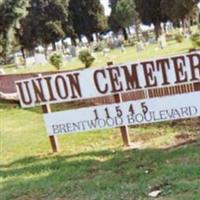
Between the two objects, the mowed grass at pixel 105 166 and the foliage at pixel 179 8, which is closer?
the mowed grass at pixel 105 166

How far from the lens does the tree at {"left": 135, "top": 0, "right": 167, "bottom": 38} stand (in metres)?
72.3

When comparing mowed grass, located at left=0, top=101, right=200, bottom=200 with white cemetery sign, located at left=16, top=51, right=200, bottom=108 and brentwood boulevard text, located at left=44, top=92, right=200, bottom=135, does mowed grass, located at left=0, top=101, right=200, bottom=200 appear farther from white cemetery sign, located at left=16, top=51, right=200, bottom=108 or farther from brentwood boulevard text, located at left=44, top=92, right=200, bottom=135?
white cemetery sign, located at left=16, top=51, right=200, bottom=108

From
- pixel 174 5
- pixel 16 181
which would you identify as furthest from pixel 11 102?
pixel 174 5

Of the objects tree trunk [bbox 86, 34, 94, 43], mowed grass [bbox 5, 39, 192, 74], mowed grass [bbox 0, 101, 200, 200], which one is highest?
mowed grass [bbox 0, 101, 200, 200]

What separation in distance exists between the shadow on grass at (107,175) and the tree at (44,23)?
221 ft

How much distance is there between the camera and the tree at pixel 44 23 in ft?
248

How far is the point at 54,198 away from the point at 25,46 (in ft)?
239

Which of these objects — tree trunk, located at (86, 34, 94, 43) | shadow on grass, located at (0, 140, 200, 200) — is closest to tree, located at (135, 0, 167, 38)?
tree trunk, located at (86, 34, 94, 43)

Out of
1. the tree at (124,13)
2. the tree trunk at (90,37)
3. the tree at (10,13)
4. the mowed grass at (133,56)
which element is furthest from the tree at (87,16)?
the tree at (10,13)

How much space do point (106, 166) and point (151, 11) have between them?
6717 cm

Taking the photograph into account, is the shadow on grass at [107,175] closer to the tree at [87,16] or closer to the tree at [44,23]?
the tree at [44,23]

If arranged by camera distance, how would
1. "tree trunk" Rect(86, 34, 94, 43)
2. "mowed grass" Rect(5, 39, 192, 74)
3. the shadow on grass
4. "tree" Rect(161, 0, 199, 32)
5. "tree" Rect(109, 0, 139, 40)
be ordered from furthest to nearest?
"tree trunk" Rect(86, 34, 94, 43)
"tree" Rect(109, 0, 139, 40)
"tree" Rect(161, 0, 199, 32)
"mowed grass" Rect(5, 39, 192, 74)
the shadow on grass

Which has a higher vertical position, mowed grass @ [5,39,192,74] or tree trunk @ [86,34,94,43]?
mowed grass @ [5,39,192,74]

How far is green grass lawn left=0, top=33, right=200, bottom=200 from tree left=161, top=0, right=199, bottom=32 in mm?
51474
